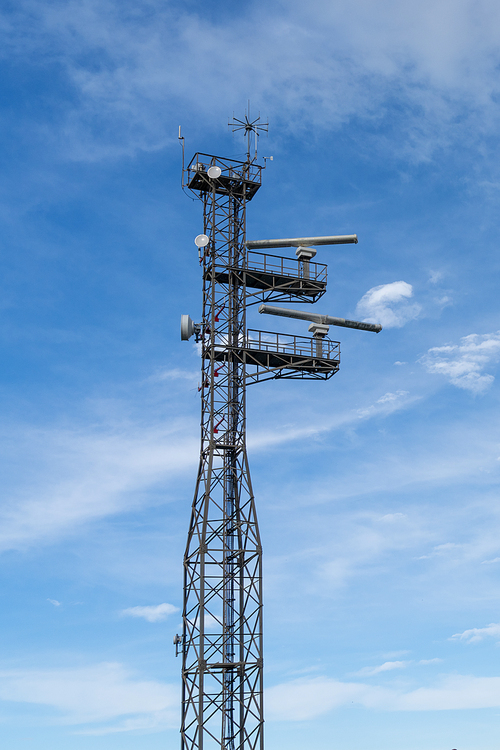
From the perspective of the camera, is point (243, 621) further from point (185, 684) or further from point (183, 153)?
point (183, 153)

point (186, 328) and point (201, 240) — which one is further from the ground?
point (201, 240)

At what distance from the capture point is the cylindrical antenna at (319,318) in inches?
2704

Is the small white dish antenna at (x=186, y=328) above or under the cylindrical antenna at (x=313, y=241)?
under

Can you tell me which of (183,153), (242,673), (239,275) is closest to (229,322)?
(239,275)

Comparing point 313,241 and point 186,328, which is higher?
point 313,241

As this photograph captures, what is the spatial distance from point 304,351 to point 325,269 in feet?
22.4

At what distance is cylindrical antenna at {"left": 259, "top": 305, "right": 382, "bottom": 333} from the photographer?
225 ft

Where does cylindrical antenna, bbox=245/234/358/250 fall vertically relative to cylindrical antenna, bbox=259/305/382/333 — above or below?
above

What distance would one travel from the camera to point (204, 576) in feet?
200

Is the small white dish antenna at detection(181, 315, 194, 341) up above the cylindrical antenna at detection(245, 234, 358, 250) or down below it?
below

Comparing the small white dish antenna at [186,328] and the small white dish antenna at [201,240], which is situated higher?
the small white dish antenna at [201,240]

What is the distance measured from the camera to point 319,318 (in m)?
70.2


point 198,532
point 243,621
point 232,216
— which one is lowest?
point 243,621

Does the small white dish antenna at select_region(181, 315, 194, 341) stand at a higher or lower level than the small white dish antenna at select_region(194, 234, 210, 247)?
lower
